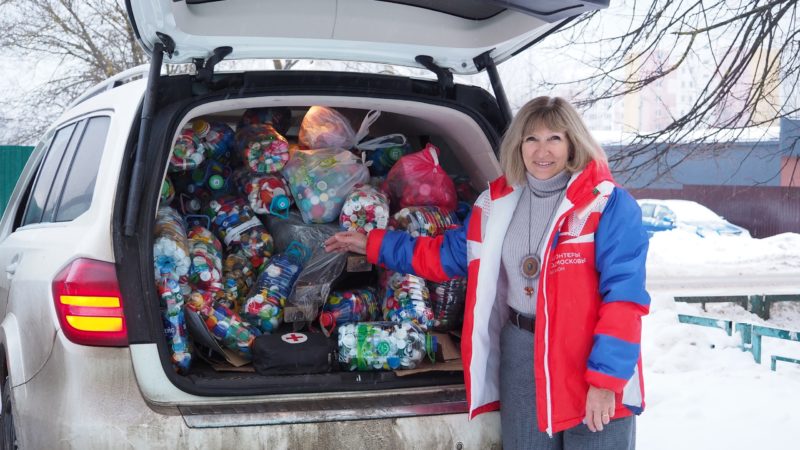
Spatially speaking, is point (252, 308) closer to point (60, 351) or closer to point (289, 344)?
point (289, 344)

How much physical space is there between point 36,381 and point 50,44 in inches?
713

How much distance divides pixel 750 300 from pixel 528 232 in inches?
290

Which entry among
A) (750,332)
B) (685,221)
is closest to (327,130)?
(750,332)

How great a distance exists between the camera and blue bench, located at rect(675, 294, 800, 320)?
348 inches

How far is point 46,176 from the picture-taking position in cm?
376

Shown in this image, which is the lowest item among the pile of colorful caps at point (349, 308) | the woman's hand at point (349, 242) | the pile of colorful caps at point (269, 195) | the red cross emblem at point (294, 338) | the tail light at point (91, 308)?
the red cross emblem at point (294, 338)

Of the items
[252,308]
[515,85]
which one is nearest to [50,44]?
[515,85]

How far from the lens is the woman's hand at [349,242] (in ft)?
10.8

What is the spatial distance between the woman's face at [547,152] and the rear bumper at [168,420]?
863 mm

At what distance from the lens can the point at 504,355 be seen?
273 centimetres

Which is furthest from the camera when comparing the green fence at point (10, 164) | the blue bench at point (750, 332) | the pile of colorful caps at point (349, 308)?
the green fence at point (10, 164)

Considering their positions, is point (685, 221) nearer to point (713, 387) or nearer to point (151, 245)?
point (713, 387)

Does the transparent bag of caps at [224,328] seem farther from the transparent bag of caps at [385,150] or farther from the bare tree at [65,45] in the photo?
the bare tree at [65,45]

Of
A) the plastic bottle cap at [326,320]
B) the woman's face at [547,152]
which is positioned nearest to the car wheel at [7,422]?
the plastic bottle cap at [326,320]
